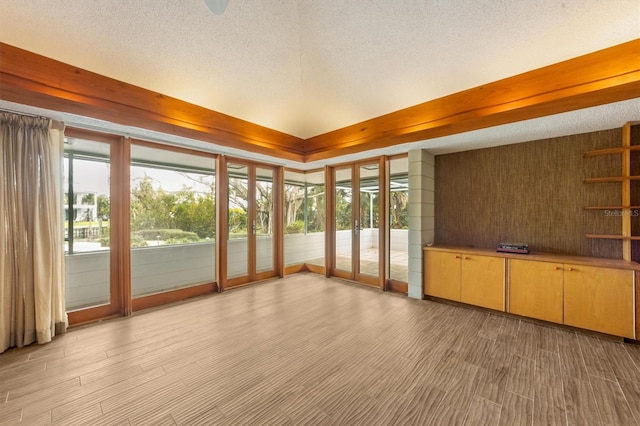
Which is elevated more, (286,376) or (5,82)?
(5,82)

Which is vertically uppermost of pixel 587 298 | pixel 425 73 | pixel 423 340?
pixel 425 73

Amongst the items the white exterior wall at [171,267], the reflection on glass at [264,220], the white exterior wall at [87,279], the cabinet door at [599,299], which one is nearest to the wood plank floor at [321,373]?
the cabinet door at [599,299]

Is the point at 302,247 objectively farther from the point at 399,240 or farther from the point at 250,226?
the point at 399,240

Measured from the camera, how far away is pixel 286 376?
216 centimetres

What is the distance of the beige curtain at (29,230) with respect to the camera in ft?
8.48

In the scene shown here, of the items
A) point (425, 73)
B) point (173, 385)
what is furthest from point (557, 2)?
point (173, 385)

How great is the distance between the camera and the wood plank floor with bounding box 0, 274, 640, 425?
5.74 ft

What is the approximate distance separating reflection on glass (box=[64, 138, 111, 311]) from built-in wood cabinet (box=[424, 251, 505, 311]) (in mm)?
4643

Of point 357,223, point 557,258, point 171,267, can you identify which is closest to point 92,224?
point 171,267

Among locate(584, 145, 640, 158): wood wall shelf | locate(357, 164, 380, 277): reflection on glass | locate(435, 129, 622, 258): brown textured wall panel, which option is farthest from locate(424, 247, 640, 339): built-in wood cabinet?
locate(584, 145, 640, 158): wood wall shelf

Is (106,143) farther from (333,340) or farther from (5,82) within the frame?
(333,340)

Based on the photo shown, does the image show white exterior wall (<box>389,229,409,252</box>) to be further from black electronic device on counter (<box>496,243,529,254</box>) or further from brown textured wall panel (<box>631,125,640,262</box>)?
brown textured wall panel (<box>631,125,640,262</box>)

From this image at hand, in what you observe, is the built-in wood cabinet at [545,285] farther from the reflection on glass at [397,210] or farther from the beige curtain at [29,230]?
the beige curtain at [29,230]

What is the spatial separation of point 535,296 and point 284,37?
4392 millimetres
